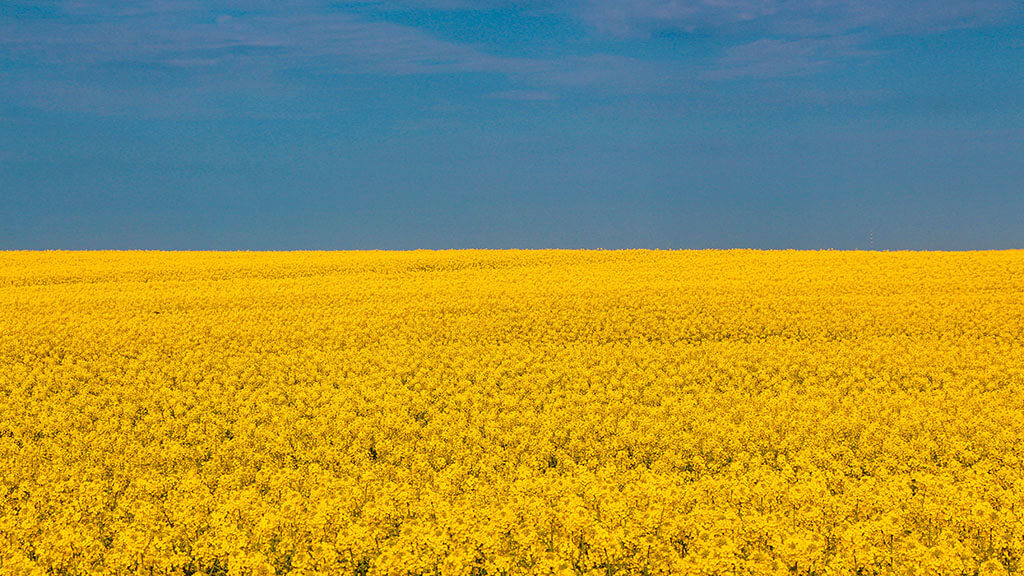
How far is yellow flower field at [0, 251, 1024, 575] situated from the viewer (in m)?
7.71

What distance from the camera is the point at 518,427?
43.0 ft

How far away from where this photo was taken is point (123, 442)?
13.2 m

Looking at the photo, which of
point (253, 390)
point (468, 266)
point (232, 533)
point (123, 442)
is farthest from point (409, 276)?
point (232, 533)

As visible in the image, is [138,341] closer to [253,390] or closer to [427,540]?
[253,390]

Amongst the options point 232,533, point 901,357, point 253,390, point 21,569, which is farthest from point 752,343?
point 21,569

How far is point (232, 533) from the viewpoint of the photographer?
26.7 ft

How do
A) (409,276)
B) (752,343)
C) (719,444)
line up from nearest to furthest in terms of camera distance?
1. (719,444)
2. (752,343)
3. (409,276)

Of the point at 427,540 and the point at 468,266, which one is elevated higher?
the point at 468,266

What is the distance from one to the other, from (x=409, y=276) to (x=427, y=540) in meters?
26.1

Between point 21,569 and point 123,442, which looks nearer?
point 21,569

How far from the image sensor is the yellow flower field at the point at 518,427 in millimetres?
7711

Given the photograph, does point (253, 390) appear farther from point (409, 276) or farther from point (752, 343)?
point (409, 276)

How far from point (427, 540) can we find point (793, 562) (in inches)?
135

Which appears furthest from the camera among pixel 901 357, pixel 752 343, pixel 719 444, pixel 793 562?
pixel 752 343
